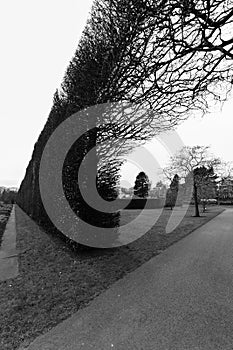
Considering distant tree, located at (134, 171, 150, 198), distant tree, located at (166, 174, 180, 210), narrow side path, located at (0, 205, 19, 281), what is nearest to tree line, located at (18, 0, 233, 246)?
narrow side path, located at (0, 205, 19, 281)

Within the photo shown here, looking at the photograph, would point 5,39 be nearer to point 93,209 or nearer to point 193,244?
point 93,209

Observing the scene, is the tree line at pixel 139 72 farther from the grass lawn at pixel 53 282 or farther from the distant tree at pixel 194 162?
the distant tree at pixel 194 162

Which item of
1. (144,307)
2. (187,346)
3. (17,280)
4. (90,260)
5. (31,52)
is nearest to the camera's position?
(187,346)

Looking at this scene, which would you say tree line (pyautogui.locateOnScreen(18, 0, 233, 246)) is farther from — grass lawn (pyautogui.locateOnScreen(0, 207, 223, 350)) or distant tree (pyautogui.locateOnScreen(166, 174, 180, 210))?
distant tree (pyautogui.locateOnScreen(166, 174, 180, 210))

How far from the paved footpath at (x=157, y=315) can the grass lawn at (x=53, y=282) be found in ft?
0.64

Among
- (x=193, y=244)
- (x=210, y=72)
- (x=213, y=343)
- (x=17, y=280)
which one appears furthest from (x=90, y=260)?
(x=210, y=72)

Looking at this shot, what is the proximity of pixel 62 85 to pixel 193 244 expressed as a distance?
22.3 feet

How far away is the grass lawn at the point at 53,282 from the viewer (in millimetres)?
2450

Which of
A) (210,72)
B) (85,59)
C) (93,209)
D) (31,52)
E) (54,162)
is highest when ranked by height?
(31,52)

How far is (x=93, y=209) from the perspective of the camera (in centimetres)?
524

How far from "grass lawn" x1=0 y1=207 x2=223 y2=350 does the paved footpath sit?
0.20 metres

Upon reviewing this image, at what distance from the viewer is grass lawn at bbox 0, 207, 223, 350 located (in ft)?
8.04

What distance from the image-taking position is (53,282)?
142 inches

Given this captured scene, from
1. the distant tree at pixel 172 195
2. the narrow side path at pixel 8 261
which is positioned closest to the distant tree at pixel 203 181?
the distant tree at pixel 172 195
